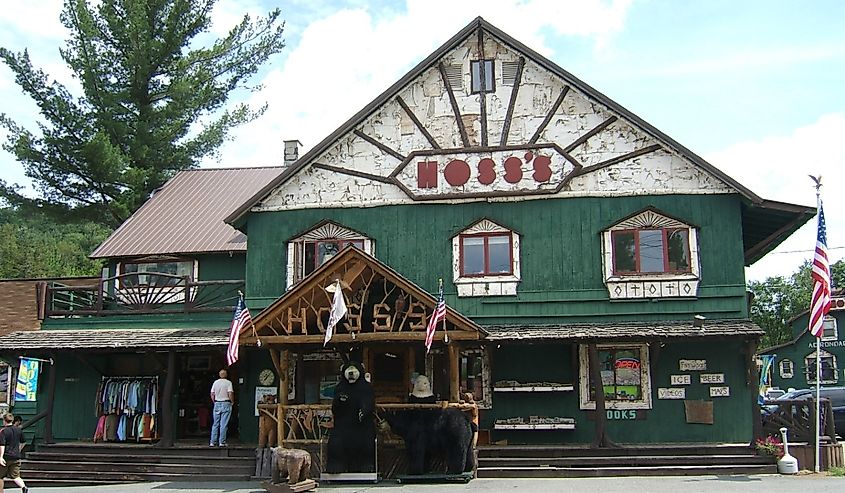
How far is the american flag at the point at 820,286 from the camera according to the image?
17.0 m

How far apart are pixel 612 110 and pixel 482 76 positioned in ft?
9.68

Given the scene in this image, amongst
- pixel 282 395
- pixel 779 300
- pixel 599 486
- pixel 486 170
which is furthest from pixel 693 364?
pixel 779 300

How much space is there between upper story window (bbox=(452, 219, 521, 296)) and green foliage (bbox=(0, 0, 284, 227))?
17.0 metres

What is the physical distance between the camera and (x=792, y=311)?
69.3 metres

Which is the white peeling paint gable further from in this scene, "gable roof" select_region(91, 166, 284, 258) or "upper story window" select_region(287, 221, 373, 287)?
"gable roof" select_region(91, 166, 284, 258)

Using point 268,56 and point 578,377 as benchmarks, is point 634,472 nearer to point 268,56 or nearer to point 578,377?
point 578,377

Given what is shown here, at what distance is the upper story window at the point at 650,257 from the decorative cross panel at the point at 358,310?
457 centimetres

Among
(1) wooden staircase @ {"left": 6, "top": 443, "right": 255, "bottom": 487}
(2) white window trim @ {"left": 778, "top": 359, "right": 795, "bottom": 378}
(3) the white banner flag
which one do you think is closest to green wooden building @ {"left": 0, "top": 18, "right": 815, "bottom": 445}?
(1) wooden staircase @ {"left": 6, "top": 443, "right": 255, "bottom": 487}

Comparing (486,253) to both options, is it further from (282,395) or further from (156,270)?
(156,270)

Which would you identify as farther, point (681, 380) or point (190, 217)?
point (190, 217)

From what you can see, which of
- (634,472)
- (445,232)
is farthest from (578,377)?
(445,232)

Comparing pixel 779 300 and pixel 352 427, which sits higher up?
pixel 779 300

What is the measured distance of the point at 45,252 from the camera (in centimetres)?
5044

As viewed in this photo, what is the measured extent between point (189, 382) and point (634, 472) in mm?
11228
